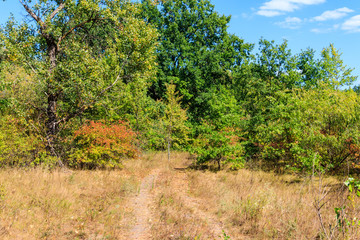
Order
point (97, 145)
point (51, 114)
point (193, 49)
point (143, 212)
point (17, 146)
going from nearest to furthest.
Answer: point (143, 212) → point (17, 146) → point (51, 114) → point (97, 145) → point (193, 49)

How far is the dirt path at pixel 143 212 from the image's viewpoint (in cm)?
682

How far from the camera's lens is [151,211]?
8664 mm

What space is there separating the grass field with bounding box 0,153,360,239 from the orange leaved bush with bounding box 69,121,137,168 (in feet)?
4.34

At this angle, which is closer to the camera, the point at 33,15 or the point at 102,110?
the point at 33,15

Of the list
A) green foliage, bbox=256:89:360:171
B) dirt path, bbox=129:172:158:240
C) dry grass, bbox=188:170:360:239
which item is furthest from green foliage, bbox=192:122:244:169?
dirt path, bbox=129:172:158:240

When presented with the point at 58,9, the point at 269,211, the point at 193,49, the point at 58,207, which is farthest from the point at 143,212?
the point at 193,49

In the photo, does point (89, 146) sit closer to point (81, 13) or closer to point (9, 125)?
point (9, 125)

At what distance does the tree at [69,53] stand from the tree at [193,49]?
565 inches

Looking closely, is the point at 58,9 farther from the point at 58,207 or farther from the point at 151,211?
the point at 151,211

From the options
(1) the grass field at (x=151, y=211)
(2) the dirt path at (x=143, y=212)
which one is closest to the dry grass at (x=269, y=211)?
(1) the grass field at (x=151, y=211)

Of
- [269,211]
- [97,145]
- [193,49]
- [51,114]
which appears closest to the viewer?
[269,211]

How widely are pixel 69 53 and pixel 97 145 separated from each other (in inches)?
203

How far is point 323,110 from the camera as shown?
1357cm

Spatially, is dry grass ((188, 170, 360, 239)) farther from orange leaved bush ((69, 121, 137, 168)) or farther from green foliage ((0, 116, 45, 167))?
green foliage ((0, 116, 45, 167))
